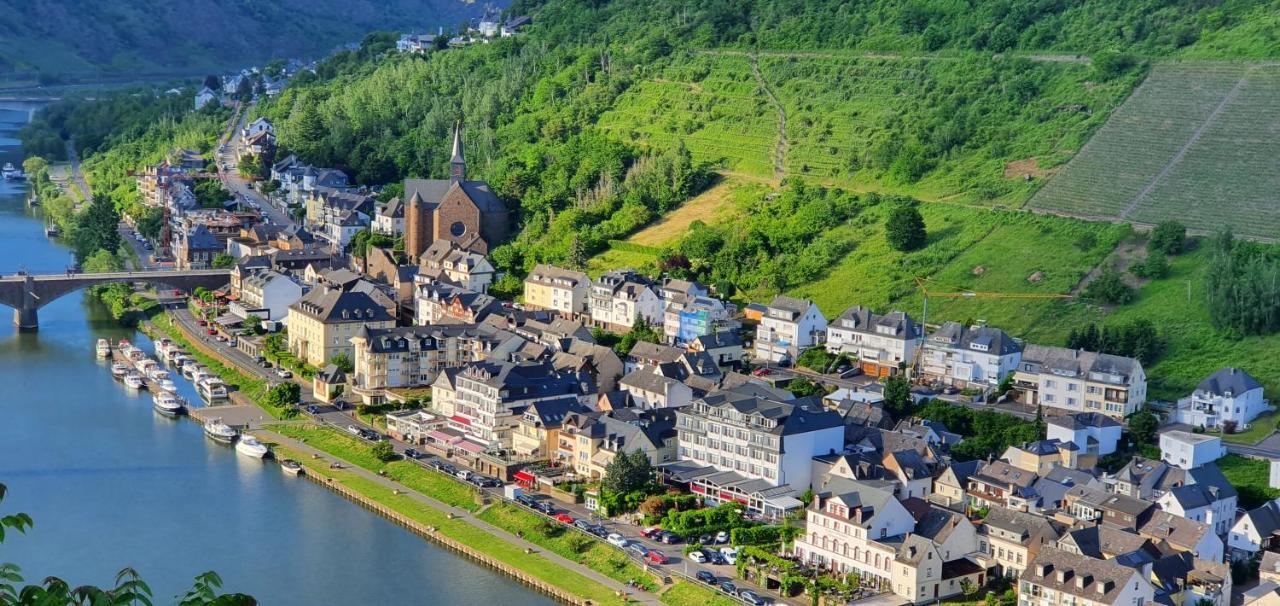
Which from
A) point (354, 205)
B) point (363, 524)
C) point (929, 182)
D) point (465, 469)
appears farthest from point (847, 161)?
point (363, 524)

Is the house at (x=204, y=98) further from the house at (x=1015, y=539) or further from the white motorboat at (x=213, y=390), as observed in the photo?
the house at (x=1015, y=539)

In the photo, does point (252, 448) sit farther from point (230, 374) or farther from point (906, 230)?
point (906, 230)

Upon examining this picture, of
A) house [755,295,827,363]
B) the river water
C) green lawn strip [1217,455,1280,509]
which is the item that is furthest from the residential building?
the river water

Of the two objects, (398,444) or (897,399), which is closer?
(897,399)

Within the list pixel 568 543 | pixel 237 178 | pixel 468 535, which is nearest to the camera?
pixel 568 543

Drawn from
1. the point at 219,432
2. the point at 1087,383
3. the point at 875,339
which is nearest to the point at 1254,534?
the point at 1087,383

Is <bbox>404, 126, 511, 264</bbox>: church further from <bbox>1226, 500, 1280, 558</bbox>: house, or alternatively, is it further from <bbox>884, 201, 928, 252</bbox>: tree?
<bbox>1226, 500, 1280, 558</bbox>: house
